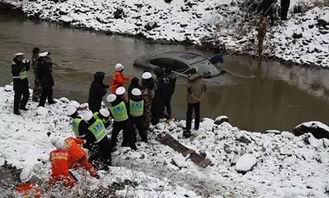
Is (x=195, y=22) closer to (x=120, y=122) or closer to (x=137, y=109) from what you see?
(x=137, y=109)

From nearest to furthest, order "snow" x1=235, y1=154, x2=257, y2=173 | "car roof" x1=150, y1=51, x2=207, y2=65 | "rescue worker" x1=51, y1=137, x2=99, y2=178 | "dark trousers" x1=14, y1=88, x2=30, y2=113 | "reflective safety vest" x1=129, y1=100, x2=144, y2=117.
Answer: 1. "rescue worker" x1=51, y1=137, x2=99, y2=178
2. "snow" x1=235, y1=154, x2=257, y2=173
3. "reflective safety vest" x1=129, y1=100, x2=144, y2=117
4. "dark trousers" x1=14, y1=88, x2=30, y2=113
5. "car roof" x1=150, y1=51, x2=207, y2=65

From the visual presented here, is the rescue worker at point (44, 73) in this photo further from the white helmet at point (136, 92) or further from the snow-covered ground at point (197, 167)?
the white helmet at point (136, 92)

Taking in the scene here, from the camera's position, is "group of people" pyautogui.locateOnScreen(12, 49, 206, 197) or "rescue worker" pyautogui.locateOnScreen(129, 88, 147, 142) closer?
"group of people" pyautogui.locateOnScreen(12, 49, 206, 197)

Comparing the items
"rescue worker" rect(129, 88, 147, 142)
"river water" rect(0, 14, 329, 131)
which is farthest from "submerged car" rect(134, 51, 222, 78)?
"rescue worker" rect(129, 88, 147, 142)

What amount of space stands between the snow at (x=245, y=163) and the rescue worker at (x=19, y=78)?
6020 mm

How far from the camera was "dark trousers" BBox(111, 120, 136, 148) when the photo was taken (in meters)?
10.7

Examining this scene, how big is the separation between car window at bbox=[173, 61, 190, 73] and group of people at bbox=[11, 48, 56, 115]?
16.8 feet

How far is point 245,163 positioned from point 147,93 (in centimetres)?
288

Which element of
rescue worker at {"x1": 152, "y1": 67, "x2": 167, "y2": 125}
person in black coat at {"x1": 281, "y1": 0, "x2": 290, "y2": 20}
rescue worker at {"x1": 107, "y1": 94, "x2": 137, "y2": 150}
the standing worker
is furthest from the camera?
person in black coat at {"x1": 281, "y1": 0, "x2": 290, "y2": 20}

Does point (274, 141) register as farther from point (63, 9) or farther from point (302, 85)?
point (63, 9)

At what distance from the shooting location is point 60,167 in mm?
8398

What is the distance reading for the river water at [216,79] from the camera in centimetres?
Answer: 1577

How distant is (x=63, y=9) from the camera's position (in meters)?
27.7

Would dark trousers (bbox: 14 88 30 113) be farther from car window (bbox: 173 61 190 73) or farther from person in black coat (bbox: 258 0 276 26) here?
person in black coat (bbox: 258 0 276 26)
